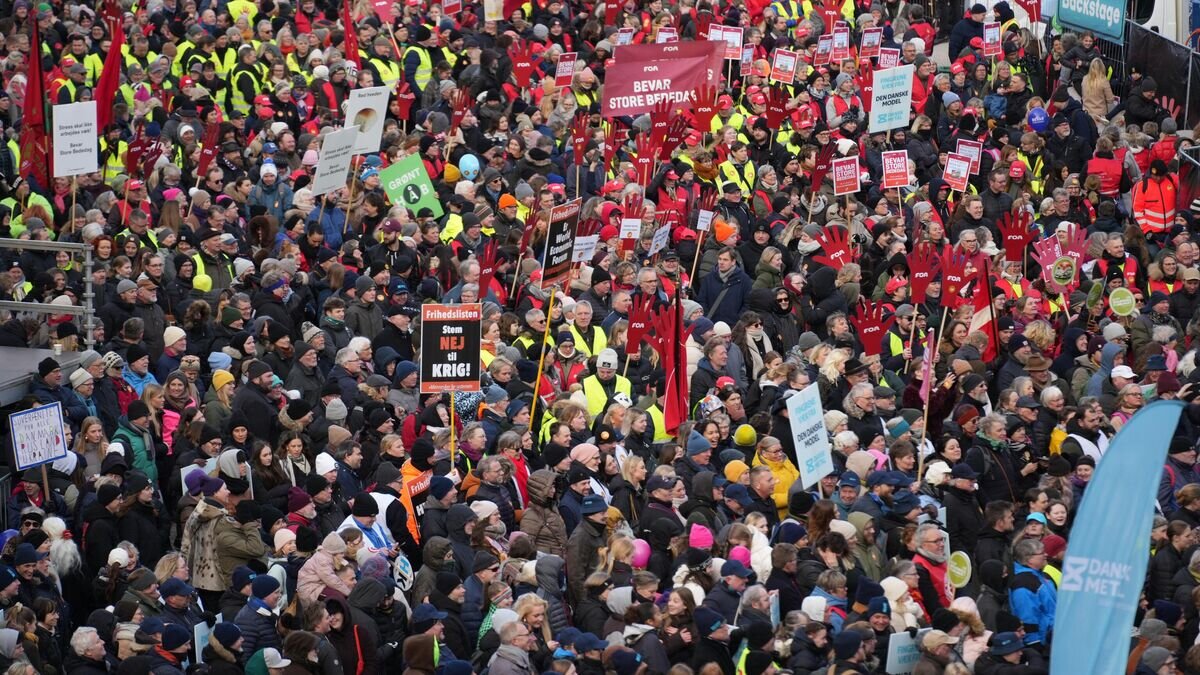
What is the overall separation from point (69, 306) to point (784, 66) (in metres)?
10.3

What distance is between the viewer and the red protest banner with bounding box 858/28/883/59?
24.2 m

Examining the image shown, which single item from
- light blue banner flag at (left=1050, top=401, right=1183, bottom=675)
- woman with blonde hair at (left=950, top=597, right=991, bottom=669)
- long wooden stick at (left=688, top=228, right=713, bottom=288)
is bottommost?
long wooden stick at (left=688, top=228, right=713, bottom=288)

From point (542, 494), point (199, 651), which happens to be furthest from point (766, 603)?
point (199, 651)

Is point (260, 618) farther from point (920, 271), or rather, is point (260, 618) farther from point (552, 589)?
point (920, 271)

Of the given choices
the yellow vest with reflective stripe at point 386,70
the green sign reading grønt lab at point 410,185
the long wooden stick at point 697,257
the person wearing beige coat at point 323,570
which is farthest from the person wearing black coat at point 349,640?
the yellow vest with reflective stripe at point 386,70

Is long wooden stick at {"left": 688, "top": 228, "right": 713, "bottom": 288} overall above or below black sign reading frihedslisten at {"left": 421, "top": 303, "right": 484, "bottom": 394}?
below

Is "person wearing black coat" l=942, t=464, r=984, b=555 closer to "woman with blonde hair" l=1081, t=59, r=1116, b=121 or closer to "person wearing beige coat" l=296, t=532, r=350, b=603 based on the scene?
"person wearing beige coat" l=296, t=532, r=350, b=603

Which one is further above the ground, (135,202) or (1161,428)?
(1161,428)

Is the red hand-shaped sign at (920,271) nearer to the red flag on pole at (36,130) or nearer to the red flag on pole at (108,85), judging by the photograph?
the red flag on pole at (108,85)

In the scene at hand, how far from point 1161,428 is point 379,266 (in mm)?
9745

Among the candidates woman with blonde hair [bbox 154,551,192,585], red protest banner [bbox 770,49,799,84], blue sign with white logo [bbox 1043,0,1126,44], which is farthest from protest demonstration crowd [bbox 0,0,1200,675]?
blue sign with white logo [bbox 1043,0,1126,44]

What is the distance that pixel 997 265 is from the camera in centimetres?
1912

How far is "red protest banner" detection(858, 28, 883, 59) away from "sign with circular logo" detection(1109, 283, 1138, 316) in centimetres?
673

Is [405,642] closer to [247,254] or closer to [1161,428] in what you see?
[1161,428]
